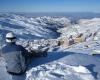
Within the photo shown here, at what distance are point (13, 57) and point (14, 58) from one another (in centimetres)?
6

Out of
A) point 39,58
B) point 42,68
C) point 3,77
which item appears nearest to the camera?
point 3,77

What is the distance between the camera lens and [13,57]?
382 inches

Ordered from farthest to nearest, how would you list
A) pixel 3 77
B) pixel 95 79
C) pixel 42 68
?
1. pixel 42 68
2. pixel 3 77
3. pixel 95 79

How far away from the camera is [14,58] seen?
9703 mm

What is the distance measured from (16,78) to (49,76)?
1300 millimetres

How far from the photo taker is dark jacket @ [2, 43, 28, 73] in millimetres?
9609

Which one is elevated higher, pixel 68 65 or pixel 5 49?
pixel 5 49

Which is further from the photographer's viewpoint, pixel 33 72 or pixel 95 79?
pixel 33 72

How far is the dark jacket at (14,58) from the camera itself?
9609 mm

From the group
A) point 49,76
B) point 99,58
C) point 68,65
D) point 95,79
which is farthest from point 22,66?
point 99,58

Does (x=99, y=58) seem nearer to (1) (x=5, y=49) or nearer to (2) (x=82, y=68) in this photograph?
(2) (x=82, y=68)

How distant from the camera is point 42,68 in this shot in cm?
1082

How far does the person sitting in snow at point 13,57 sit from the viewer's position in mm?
9617

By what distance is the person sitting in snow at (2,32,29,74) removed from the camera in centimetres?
962
